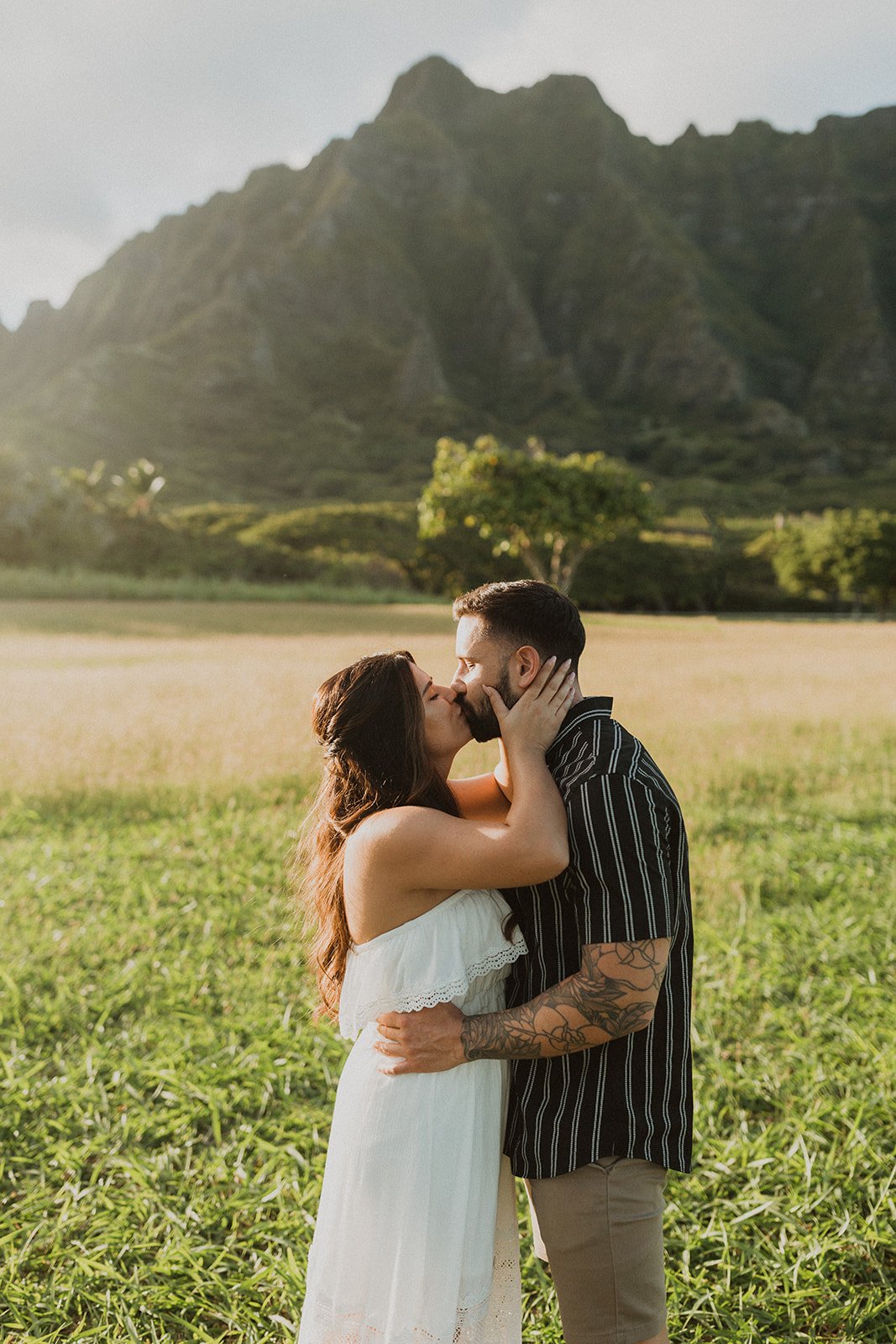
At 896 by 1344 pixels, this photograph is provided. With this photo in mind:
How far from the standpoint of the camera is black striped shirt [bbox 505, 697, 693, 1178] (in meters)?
2.09

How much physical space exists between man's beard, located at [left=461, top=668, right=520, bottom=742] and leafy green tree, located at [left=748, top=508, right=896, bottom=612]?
211 ft

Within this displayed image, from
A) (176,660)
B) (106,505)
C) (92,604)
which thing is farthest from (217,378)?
(176,660)

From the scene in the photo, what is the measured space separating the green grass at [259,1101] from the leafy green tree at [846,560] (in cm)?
5817

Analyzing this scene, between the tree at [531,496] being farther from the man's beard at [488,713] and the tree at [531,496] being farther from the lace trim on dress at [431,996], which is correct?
the lace trim on dress at [431,996]

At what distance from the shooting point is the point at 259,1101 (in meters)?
4.75

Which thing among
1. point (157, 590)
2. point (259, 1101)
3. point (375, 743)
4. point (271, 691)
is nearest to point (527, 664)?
point (375, 743)

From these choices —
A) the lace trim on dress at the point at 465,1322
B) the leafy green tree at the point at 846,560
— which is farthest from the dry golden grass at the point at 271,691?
the leafy green tree at the point at 846,560

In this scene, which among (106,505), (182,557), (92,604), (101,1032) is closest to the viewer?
(101,1032)

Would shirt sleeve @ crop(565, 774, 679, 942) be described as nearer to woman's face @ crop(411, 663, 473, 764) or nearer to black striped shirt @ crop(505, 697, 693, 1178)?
black striped shirt @ crop(505, 697, 693, 1178)

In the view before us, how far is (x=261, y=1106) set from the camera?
15.4 feet

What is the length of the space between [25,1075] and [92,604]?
35544 millimetres

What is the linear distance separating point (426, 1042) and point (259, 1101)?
9.96 ft

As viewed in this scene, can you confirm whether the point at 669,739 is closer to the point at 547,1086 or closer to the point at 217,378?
the point at 547,1086

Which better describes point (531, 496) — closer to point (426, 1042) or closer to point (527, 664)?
point (527, 664)
